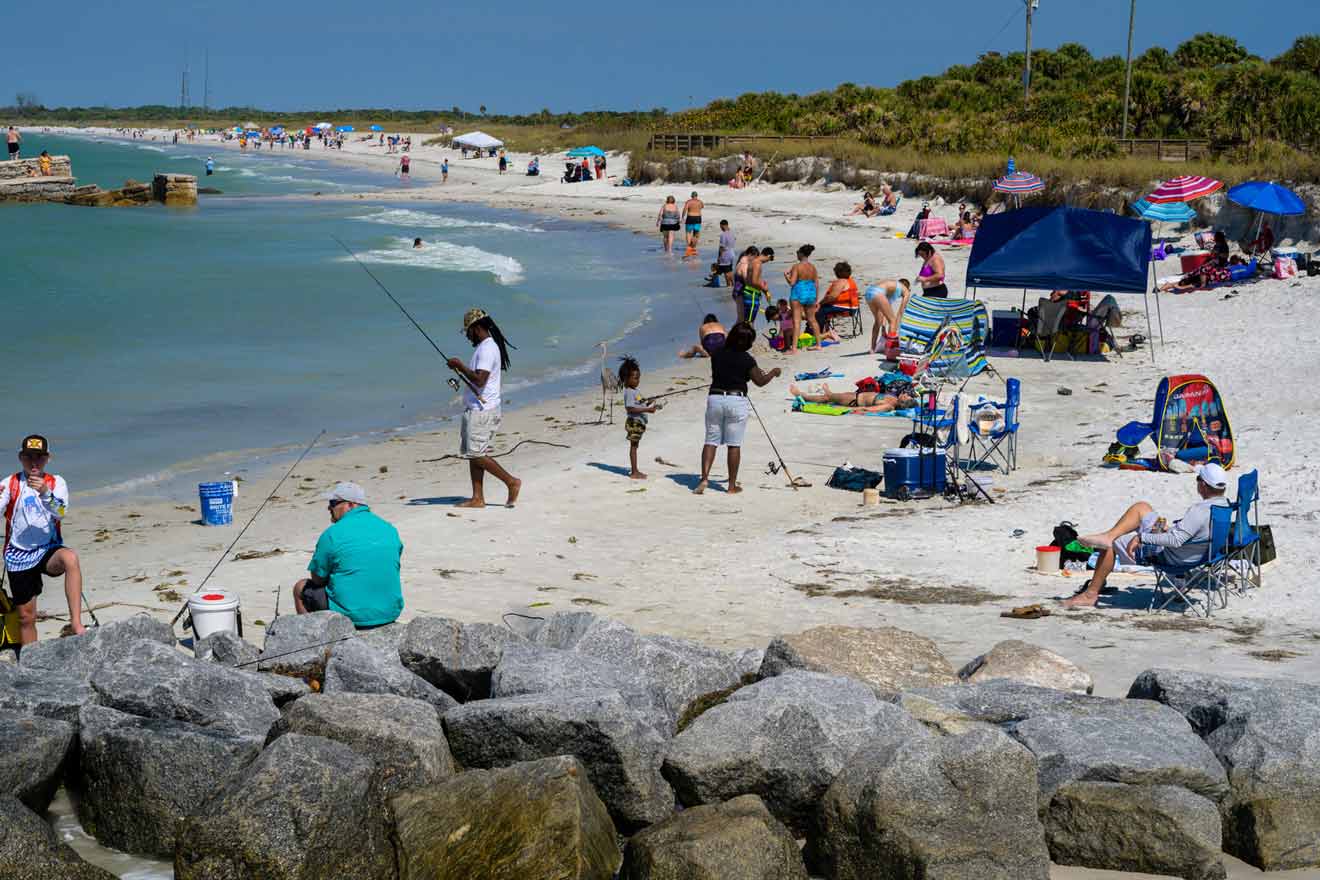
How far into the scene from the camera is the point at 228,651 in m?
6.86

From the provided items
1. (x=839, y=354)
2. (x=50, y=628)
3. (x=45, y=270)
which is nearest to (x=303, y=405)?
(x=839, y=354)

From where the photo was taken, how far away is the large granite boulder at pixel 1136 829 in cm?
523

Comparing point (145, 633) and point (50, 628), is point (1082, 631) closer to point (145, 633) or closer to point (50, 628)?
point (145, 633)

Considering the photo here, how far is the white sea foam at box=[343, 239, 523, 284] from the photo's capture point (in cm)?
3250

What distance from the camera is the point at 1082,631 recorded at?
8102mm

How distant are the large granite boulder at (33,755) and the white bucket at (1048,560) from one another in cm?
601

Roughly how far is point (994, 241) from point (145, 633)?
13137 mm

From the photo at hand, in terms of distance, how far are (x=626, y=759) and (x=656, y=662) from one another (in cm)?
101

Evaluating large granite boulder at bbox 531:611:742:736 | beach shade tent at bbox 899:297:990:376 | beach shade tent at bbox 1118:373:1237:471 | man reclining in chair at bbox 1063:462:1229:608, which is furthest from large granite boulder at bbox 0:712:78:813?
beach shade tent at bbox 899:297:990:376

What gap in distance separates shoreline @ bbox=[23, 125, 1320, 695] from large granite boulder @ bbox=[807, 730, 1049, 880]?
6.76ft

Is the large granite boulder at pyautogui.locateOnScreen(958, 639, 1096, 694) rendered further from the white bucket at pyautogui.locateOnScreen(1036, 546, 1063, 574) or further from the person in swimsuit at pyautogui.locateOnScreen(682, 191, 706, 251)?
the person in swimsuit at pyautogui.locateOnScreen(682, 191, 706, 251)

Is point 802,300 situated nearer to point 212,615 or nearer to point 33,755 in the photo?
point 212,615

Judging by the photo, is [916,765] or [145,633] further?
[145,633]

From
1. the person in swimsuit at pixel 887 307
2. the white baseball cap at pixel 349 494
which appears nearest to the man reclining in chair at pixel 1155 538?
the white baseball cap at pixel 349 494
